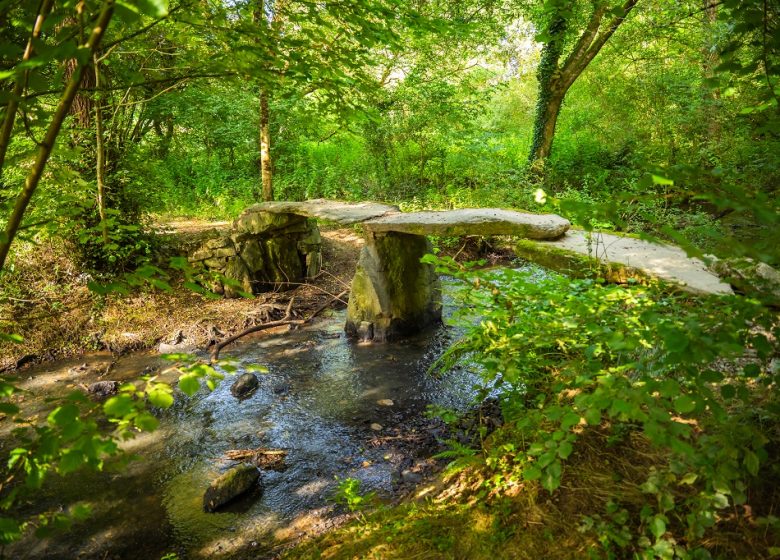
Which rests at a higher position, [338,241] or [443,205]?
[443,205]

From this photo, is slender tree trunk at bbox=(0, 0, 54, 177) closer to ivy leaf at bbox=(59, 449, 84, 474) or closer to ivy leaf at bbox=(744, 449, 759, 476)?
ivy leaf at bbox=(59, 449, 84, 474)

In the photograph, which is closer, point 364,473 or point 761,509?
point 761,509

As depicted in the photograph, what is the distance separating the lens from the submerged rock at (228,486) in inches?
125

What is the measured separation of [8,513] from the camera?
3285 millimetres

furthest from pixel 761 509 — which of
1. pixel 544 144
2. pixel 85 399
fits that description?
pixel 544 144

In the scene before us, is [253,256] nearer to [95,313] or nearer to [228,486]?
[95,313]

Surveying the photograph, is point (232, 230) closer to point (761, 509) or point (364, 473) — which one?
point (364, 473)

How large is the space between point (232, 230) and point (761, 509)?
754 cm

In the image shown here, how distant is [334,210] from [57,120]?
5.55 metres

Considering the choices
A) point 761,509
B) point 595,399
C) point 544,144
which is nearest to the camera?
point 595,399

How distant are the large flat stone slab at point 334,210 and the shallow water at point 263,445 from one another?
5.97 feet

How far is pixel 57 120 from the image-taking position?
3.52 feet

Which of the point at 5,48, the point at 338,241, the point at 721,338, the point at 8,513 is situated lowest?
the point at 8,513

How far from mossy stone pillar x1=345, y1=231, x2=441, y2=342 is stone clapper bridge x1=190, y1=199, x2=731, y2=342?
0.05 ft
